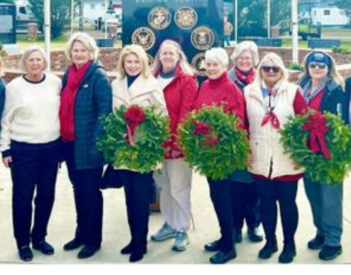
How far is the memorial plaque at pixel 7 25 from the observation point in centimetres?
2126

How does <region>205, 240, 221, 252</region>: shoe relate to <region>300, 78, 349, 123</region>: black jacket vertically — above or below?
below

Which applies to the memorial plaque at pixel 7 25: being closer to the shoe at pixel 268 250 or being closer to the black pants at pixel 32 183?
the black pants at pixel 32 183

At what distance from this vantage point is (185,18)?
23.6ft

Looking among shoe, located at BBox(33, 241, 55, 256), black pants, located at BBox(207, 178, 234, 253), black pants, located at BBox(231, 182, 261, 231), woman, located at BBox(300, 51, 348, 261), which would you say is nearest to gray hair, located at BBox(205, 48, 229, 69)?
woman, located at BBox(300, 51, 348, 261)

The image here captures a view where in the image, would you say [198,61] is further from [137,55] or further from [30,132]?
[30,132]

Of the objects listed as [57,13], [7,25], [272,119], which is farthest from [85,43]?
[57,13]

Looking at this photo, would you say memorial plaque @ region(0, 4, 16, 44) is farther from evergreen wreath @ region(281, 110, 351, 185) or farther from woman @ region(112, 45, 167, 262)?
evergreen wreath @ region(281, 110, 351, 185)

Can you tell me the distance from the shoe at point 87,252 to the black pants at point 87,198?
27 millimetres

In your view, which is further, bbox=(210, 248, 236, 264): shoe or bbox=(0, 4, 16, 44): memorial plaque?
bbox=(0, 4, 16, 44): memorial plaque

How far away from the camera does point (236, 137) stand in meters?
4.50

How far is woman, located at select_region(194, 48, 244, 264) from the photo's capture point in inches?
183

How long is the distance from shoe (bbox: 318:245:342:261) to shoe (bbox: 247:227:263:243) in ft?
1.87

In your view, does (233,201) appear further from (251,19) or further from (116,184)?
(251,19)

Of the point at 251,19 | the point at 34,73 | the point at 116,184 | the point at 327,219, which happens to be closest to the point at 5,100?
the point at 34,73
